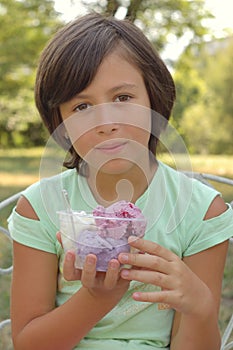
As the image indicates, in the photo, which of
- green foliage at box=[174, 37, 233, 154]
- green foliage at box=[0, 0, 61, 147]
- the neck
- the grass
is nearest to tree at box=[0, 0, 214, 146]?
green foliage at box=[0, 0, 61, 147]

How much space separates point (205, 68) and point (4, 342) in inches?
319

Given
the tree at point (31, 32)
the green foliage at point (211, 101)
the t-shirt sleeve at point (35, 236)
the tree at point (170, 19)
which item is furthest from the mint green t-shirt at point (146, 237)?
the green foliage at point (211, 101)

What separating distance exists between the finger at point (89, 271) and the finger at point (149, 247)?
2.5 inches

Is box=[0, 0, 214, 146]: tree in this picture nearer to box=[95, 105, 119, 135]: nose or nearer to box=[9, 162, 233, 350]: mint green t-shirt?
box=[9, 162, 233, 350]: mint green t-shirt

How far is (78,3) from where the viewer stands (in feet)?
10.8

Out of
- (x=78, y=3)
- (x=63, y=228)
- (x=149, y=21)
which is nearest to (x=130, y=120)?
(x=63, y=228)

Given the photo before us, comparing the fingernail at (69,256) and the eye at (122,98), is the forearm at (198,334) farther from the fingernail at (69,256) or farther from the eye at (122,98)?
the eye at (122,98)

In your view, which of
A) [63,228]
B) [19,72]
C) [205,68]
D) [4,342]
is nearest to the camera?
[63,228]

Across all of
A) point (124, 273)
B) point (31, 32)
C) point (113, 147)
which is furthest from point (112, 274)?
point (31, 32)

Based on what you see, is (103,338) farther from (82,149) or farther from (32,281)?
(82,149)

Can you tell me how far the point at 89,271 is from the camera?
1.02 meters

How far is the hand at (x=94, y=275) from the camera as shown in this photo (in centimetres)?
100

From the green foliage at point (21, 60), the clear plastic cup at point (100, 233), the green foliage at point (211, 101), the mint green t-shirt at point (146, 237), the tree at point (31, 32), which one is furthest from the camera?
the green foliage at point (211, 101)

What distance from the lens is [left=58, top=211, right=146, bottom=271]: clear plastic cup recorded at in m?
0.97
